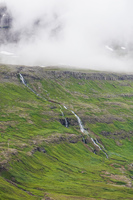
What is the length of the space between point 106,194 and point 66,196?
29.1 metres

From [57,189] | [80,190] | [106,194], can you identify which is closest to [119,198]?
[106,194]

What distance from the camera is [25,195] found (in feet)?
497

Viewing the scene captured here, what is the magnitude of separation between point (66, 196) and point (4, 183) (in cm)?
3694

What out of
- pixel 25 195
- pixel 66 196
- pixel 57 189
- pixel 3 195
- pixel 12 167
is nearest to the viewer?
pixel 3 195

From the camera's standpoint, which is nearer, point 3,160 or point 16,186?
point 16,186

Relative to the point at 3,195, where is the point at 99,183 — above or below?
below

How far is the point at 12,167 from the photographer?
611 feet

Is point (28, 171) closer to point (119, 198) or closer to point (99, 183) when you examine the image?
point (99, 183)

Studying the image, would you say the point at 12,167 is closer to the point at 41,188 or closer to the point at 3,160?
the point at 3,160

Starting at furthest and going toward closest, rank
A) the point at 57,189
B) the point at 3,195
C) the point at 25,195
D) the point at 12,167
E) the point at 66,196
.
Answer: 1. the point at 12,167
2. the point at 57,189
3. the point at 66,196
4. the point at 25,195
5. the point at 3,195

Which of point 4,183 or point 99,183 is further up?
point 4,183

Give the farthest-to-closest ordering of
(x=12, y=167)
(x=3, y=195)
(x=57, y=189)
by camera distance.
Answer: (x=12, y=167) → (x=57, y=189) → (x=3, y=195)

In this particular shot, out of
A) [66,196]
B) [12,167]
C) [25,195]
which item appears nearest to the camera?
[25,195]

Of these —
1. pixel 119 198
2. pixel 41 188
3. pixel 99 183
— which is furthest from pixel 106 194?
pixel 41 188
